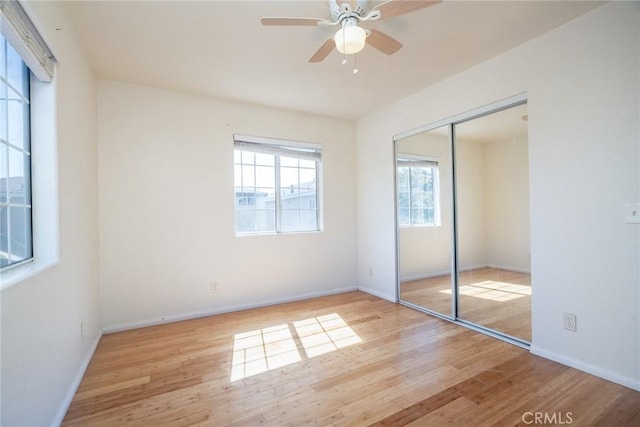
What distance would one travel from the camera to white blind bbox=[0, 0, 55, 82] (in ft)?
4.12

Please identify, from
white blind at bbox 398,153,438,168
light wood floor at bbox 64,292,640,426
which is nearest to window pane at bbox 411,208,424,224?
white blind at bbox 398,153,438,168

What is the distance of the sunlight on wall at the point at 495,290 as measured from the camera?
2645mm

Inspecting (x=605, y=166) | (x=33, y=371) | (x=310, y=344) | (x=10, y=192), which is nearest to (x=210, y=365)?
(x=310, y=344)

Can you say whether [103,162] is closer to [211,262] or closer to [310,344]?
[211,262]

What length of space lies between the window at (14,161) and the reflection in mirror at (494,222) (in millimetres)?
3436

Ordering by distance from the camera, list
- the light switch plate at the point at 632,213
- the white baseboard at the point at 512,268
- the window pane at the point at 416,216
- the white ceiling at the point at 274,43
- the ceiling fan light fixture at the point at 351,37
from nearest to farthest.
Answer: the ceiling fan light fixture at the point at 351,37
the light switch plate at the point at 632,213
the white ceiling at the point at 274,43
the white baseboard at the point at 512,268
the window pane at the point at 416,216

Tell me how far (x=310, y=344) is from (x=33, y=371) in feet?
6.07

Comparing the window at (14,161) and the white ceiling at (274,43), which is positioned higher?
the white ceiling at (274,43)

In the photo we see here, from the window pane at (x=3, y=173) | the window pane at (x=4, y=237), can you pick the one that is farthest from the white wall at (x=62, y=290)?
the window pane at (x=3, y=173)

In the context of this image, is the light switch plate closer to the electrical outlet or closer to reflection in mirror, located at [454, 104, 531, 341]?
reflection in mirror, located at [454, 104, 531, 341]

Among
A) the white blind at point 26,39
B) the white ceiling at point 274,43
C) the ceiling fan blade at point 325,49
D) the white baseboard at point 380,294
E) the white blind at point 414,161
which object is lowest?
the white baseboard at point 380,294

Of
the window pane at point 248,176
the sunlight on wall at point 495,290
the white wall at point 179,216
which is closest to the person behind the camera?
the sunlight on wall at point 495,290

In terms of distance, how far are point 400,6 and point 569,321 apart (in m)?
2.54

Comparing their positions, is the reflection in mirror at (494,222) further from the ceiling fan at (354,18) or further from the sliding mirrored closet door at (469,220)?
the ceiling fan at (354,18)
